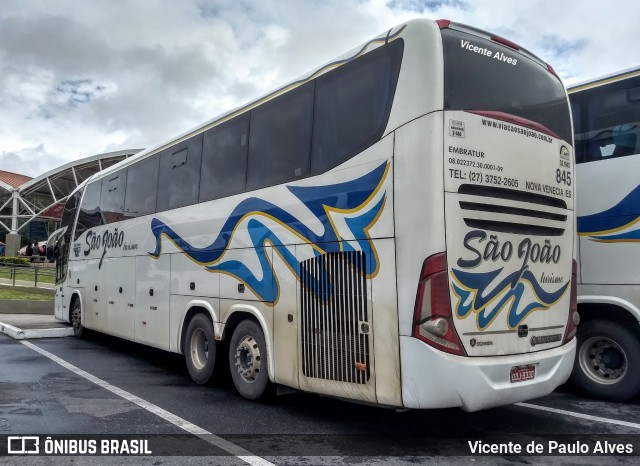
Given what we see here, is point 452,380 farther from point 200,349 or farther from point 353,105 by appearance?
point 200,349

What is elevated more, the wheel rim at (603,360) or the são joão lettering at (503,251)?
the são joão lettering at (503,251)

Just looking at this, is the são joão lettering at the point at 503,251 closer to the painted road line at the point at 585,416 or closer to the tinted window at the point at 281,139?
the painted road line at the point at 585,416

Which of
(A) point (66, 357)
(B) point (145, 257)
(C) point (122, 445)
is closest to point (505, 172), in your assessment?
(C) point (122, 445)

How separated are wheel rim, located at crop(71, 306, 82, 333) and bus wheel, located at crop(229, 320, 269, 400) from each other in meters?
6.83

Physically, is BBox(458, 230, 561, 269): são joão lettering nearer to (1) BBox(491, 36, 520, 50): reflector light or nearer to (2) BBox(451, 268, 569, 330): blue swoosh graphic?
(2) BBox(451, 268, 569, 330): blue swoosh graphic

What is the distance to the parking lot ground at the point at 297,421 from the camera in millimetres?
4812

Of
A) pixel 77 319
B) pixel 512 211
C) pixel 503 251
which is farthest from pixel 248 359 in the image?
pixel 77 319

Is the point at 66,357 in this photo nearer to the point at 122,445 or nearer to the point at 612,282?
the point at 122,445

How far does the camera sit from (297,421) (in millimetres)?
5812

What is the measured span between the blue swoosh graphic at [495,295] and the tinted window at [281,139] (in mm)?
2127

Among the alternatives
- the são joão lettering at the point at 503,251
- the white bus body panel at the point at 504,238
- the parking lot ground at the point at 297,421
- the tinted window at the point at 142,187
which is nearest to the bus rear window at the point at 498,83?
the white bus body panel at the point at 504,238

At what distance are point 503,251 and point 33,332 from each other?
11006 mm

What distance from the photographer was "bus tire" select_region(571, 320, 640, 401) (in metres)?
6.52

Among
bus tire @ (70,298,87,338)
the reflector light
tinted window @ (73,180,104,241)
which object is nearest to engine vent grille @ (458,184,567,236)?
the reflector light
